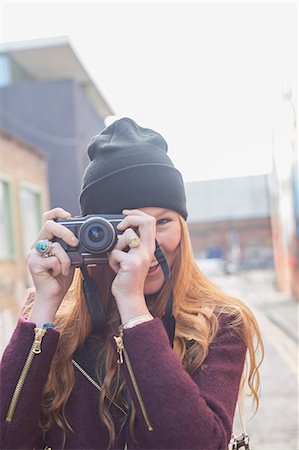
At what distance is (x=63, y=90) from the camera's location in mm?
13516

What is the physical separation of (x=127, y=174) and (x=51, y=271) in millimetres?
259

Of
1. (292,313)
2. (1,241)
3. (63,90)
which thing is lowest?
(292,313)

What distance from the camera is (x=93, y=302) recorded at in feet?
3.86

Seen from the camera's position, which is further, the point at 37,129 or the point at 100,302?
the point at 37,129

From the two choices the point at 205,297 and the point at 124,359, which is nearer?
the point at 124,359

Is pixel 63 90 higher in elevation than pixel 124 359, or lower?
higher

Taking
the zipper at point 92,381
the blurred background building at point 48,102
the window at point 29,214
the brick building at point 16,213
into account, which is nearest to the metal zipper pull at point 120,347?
the zipper at point 92,381

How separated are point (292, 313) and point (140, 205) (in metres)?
10.1

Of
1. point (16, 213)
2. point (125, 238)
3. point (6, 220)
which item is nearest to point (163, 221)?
point (125, 238)

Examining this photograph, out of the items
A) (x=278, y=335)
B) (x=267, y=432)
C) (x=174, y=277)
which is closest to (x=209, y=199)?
(x=174, y=277)

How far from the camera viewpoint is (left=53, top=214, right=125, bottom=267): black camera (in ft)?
3.56

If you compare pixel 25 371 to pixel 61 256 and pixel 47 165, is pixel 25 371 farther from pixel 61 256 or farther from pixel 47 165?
pixel 47 165

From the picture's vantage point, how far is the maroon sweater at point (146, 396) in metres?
0.94

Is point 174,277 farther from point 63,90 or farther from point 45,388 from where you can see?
point 63,90
